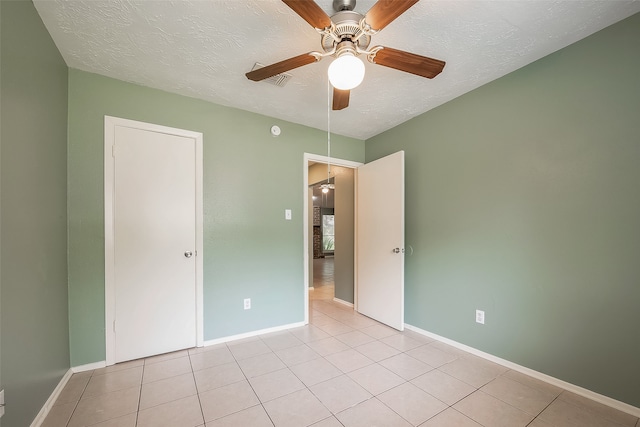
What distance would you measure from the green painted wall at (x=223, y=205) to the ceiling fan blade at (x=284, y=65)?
1.23 m

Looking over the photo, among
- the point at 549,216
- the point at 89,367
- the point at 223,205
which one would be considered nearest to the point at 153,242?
the point at 223,205

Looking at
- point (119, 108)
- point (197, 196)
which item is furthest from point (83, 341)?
point (119, 108)

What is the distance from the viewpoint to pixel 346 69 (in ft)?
4.17

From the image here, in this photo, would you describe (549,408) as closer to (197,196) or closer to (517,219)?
(517,219)

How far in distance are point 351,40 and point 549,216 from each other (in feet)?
6.23

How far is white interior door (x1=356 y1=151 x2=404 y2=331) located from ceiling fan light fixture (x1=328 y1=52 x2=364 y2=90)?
1748mm

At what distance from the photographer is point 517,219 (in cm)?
208

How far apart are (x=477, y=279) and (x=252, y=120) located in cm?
A: 279

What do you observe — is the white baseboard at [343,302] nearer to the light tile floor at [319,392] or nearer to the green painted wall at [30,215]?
the light tile floor at [319,392]

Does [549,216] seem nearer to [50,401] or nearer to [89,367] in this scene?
[50,401]

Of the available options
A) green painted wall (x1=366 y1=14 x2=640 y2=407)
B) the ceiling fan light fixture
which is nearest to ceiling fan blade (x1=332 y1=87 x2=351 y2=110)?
the ceiling fan light fixture

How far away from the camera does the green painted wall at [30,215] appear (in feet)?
4.05

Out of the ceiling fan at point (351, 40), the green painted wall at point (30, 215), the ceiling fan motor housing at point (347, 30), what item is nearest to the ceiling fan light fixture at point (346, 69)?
the ceiling fan at point (351, 40)

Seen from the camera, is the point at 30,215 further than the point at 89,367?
No
